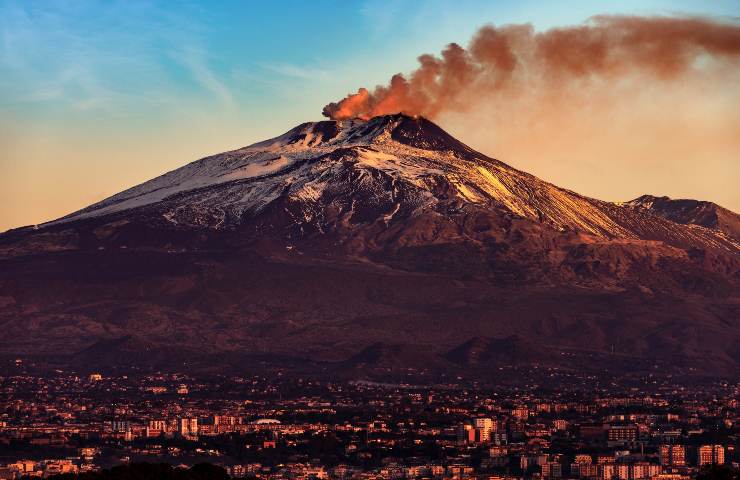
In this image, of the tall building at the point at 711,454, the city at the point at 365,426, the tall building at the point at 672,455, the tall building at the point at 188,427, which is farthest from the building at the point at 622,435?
the tall building at the point at 188,427

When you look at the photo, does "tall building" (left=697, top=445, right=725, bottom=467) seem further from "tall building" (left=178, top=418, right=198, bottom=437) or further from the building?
"tall building" (left=178, top=418, right=198, bottom=437)

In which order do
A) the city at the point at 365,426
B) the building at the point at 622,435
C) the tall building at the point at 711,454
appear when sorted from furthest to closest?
the building at the point at 622,435, the tall building at the point at 711,454, the city at the point at 365,426

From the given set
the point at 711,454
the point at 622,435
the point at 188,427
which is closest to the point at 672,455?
the point at 711,454

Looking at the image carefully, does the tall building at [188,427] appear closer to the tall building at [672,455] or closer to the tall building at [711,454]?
the tall building at [672,455]

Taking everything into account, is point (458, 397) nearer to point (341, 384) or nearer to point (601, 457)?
point (341, 384)

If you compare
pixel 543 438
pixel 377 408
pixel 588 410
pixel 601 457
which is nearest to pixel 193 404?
pixel 377 408

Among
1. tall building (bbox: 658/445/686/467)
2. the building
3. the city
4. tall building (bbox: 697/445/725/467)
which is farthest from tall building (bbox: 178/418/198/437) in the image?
tall building (bbox: 697/445/725/467)

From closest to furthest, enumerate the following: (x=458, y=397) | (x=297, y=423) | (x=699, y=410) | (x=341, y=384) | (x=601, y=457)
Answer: (x=601, y=457)
(x=297, y=423)
(x=699, y=410)
(x=458, y=397)
(x=341, y=384)
